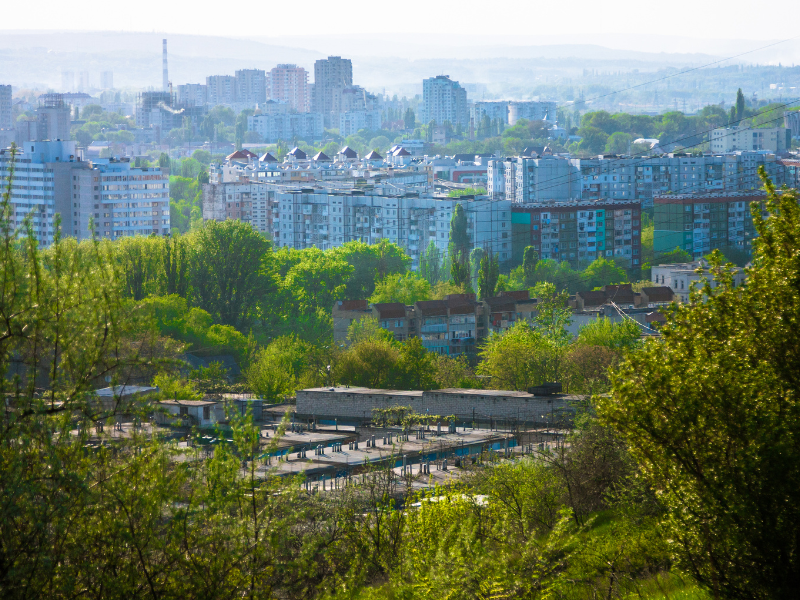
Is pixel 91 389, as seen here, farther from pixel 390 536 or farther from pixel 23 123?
pixel 23 123

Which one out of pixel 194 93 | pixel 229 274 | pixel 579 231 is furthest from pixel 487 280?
pixel 194 93

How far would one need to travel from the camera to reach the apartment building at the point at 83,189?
55.4m

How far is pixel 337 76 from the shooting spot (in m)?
158

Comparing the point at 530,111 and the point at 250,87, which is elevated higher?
the point at 250,87

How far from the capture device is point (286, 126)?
13612 cm

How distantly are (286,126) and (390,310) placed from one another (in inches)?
4319

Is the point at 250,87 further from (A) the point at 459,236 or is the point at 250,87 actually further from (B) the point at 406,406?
(B) the point at 406,406

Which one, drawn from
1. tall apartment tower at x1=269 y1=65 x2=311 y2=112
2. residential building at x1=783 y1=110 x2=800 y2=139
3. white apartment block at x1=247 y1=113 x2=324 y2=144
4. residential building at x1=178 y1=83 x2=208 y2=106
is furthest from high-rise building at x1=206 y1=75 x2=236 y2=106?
residential building at x1=783 y1=110 x2=800 y2=139

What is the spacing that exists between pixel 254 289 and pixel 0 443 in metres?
27.7

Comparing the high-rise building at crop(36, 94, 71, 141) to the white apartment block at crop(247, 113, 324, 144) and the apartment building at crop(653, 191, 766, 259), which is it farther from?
the apartment building at crop(653, 191, 766, 259)

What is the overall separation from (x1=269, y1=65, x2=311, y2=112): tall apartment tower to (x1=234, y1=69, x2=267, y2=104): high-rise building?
6.32 ft

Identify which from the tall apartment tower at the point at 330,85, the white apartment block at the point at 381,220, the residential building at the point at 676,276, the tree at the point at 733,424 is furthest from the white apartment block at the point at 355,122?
the tree at the point at 733,424

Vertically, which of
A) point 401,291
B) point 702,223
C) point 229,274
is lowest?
point 401,291

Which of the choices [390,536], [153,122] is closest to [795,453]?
[390,536]
